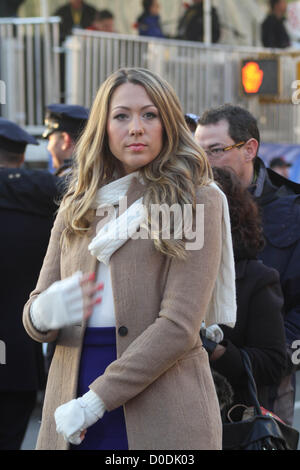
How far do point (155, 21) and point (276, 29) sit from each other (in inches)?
80.6

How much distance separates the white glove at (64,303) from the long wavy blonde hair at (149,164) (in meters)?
0.26

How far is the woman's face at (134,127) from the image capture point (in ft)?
7.59

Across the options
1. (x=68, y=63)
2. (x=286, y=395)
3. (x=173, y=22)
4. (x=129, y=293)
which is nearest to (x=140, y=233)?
(x=129, y=293)

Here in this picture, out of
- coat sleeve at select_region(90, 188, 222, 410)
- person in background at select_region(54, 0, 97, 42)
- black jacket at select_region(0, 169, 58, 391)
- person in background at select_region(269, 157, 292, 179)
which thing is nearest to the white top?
coat sleeve at select_region(90, 188, 222, 410)

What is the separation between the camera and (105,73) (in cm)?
1070

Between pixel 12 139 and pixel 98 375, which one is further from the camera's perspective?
pixel 12 139

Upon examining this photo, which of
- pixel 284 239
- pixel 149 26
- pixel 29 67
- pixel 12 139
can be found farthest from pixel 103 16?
pixel 284 239

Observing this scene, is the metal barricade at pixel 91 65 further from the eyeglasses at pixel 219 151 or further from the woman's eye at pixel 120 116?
the woman's eye at pixel 120 116

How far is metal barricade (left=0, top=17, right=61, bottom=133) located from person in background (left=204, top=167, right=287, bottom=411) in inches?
300

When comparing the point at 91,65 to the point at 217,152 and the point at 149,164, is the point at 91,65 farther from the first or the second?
the point at 149,164

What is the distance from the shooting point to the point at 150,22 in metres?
11.2

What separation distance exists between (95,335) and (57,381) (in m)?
0.19

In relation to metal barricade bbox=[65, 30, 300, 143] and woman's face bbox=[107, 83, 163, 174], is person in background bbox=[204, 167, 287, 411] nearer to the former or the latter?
woman's face bbox=[107, 83, 163, 174]

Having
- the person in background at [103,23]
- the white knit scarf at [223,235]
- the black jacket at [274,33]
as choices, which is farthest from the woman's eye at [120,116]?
the black jacket at [274,33]
